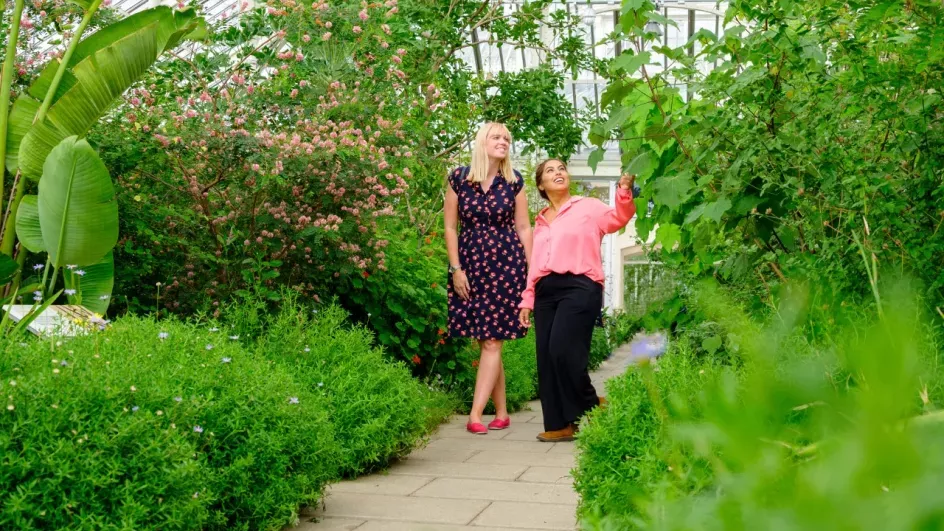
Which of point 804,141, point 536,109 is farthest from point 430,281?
point 804,141

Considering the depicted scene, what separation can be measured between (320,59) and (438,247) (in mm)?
1978

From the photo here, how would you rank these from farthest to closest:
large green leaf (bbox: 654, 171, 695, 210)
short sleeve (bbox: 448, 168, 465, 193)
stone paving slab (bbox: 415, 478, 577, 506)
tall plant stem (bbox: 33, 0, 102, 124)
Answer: short sleeve (bbox: 448, 168, 465, 193) → tall plant stem (bbox: 33, 0, 102, 124) → stone paving slab (bbox: 415, 478, 577, 506) → large green leaf (bbox: 654, 171, 695, 210)

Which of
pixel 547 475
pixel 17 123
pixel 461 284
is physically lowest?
pixel 547 475

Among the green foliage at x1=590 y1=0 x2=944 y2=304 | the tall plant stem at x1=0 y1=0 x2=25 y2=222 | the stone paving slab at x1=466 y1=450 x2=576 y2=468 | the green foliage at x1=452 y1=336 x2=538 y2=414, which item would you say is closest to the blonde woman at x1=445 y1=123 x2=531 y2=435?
the stone paving slab at x1=466 y1=450 x2=576 y2=468

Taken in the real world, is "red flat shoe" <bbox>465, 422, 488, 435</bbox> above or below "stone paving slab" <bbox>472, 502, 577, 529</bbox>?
below

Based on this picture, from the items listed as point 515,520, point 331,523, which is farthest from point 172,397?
point 515,520

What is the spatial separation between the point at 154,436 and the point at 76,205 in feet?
7.65

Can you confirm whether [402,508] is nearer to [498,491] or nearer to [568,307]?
[498,491]

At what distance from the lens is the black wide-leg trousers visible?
564 centimetres

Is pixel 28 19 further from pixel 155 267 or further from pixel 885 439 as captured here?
pixel 885 439

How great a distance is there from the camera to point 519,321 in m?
6.01

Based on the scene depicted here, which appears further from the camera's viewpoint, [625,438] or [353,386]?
[353,386]

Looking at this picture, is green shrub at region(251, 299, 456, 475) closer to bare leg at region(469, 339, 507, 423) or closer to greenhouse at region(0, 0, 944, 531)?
greenhouse at region(0, 0, 944, 531)

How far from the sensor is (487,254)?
19.9 feet
